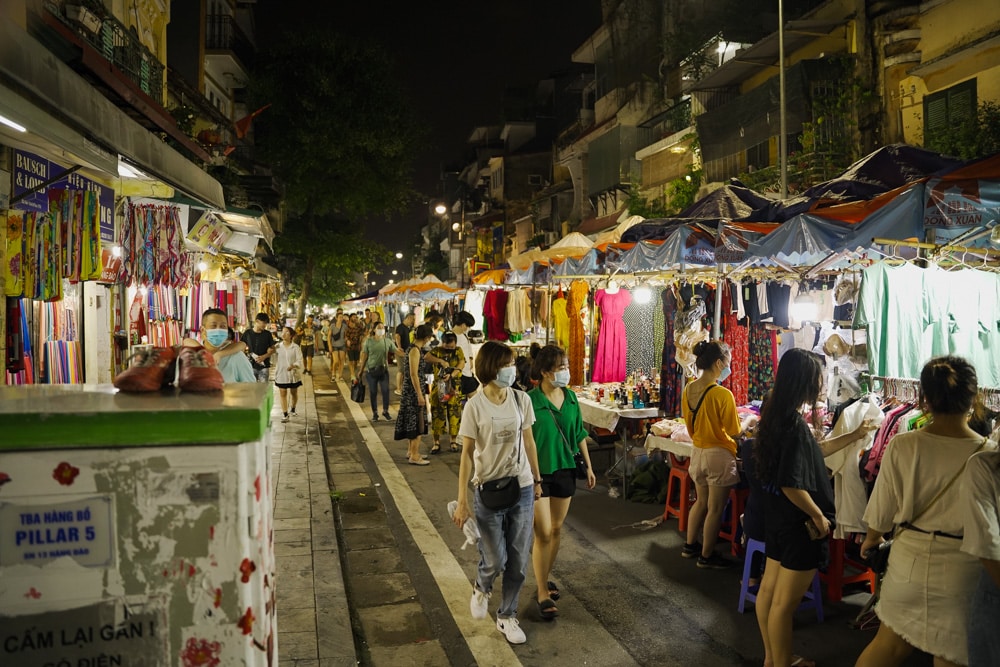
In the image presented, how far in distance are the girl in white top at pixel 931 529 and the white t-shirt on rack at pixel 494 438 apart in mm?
2276

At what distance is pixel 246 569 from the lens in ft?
6.39

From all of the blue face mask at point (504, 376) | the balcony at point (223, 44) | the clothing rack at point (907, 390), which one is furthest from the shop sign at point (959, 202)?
the balcony at point (223, 44)

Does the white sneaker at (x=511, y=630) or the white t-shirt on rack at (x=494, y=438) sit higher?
the white t-shirt on rack at (x=494, y=438)

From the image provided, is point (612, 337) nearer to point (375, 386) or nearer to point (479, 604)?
point (375, 386)

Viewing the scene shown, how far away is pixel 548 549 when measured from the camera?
218 inches

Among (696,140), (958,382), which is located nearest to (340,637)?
(958,382)

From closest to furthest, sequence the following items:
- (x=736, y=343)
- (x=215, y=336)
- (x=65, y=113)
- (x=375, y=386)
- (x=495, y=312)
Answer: (x=65, y=113) → (x=215, y=336) → (x=736, y=343) → (x=375, y=386) → (x=495, y=312)

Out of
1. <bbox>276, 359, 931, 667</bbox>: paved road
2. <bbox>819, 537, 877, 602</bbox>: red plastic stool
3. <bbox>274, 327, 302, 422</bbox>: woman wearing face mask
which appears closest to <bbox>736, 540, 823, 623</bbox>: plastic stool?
<bbox>276, 359, 931, 667</bbox>: paved road

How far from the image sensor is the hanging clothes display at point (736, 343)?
905cm

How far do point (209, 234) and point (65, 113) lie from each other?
7751 mm

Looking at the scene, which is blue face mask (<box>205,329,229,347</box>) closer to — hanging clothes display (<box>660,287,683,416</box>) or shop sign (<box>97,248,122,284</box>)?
shop sign (<box>97,248,122,284</box>)

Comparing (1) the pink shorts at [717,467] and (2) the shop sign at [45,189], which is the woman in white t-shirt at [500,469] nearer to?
(1) the pink shorts at [717,467]

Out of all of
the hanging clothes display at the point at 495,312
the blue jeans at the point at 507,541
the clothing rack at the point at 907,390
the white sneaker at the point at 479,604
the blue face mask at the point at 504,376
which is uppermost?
the hanging clothes display at the point at 495,312

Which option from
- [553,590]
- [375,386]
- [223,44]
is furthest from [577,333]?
[223,44]
